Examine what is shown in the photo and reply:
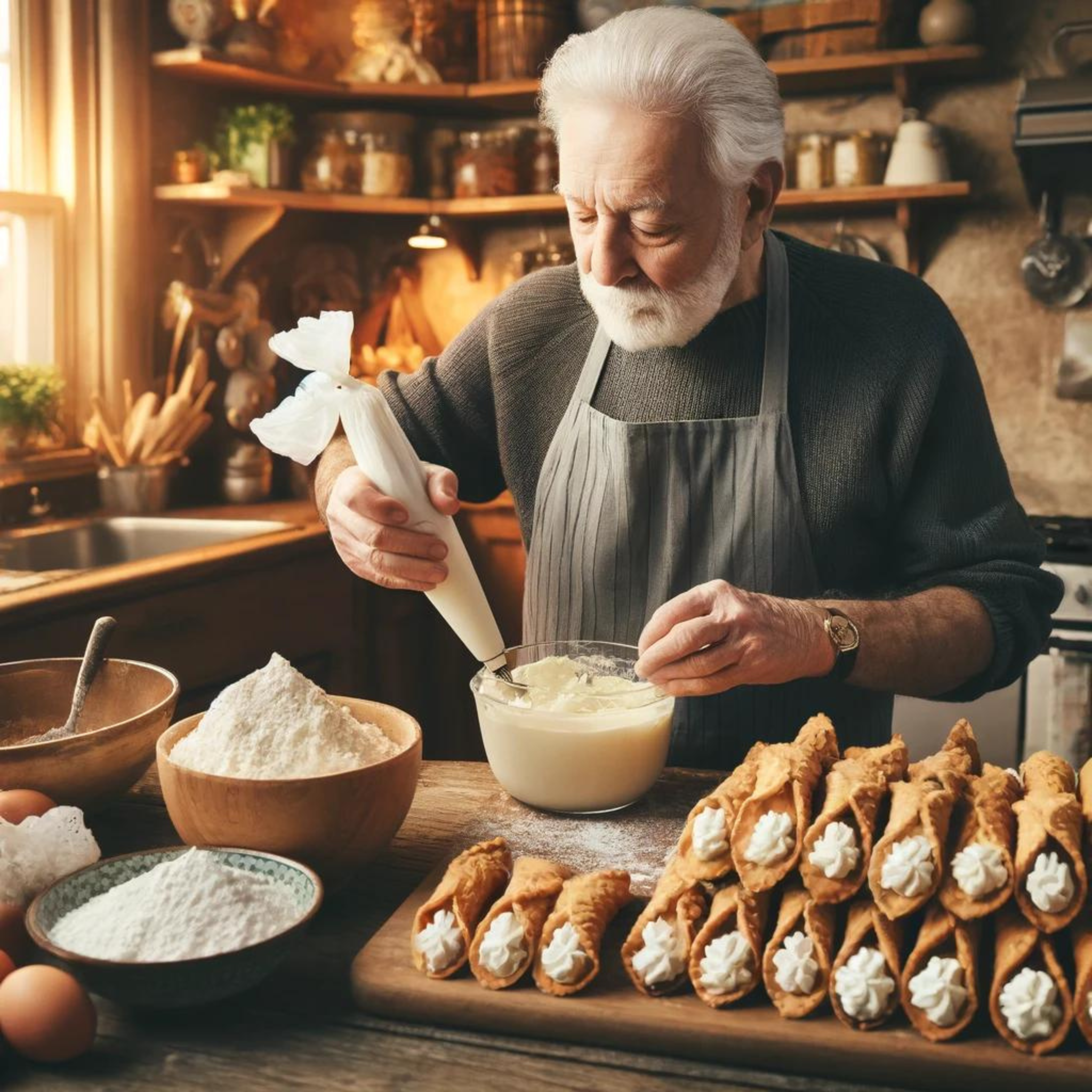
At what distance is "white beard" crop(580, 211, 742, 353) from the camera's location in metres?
1.68

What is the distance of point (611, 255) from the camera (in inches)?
63.4

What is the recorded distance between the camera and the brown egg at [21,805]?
3.93ft

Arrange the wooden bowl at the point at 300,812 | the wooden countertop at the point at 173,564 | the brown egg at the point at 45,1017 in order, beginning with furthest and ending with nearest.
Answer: the wooden countertop at the point at 173,564 → the wooden bowl at the point at 300,812 → the brown egg at the point at 45,1017

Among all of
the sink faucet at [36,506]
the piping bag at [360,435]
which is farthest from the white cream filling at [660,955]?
the sink faucet at [36,506]

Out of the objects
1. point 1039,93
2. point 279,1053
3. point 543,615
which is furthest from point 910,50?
point 279,1053

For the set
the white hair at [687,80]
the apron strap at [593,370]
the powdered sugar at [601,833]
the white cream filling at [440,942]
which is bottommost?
the powdered sugar at [601,833]

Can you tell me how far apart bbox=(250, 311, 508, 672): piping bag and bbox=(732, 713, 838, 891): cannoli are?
44 cm

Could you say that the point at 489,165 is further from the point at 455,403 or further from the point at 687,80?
the point at 687,80

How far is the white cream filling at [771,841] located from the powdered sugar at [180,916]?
365 mm

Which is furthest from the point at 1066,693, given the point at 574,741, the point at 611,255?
the point at 574,741

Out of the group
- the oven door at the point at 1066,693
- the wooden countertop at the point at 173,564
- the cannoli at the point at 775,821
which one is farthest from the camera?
the oven door at the point at 1066,693

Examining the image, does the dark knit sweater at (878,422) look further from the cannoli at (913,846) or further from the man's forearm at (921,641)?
the cannoli at (913,846)

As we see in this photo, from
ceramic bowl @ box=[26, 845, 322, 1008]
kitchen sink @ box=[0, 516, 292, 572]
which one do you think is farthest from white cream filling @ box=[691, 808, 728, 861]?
kitchen sink @ box=[0, 516, 292, 572]

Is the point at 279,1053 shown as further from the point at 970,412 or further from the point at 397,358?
the point at 397,358
